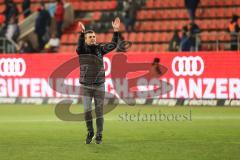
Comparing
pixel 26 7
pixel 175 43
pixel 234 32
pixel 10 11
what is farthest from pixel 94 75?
pixel 26 7

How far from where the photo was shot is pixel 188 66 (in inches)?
976

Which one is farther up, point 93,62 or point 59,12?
point 59,12

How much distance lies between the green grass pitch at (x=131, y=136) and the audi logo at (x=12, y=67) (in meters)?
3.87

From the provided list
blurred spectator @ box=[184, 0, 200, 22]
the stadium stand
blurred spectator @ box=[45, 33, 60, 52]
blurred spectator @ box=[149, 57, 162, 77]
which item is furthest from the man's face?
blurred spectator @ box=[45, 33, 60, 52]

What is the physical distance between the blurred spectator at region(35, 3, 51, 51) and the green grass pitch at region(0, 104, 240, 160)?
8.50 m

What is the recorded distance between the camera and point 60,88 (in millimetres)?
26578

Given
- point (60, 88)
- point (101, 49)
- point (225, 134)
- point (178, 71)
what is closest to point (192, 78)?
point (178, 71)

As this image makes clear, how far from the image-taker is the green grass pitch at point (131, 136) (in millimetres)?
12742

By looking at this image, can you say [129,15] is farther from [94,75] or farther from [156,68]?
[94,75]

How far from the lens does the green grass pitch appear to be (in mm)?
12742

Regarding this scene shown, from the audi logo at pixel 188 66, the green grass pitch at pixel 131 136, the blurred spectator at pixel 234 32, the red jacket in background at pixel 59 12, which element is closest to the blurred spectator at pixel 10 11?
the red jacket in background at pixel 59 12

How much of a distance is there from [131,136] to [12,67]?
12.4 meters

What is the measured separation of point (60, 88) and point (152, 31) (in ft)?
21.1

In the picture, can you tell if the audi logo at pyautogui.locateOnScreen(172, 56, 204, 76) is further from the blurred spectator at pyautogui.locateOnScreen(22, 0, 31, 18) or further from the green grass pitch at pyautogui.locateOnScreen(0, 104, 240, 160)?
the blurred spectator at pyautogui.locateOnScreen(22, 0, 31, 18)
